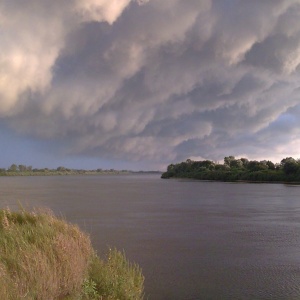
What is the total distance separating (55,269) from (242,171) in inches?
4199

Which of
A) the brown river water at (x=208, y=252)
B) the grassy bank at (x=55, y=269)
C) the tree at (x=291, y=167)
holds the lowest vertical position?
the brown river water at (x=208, y=252)

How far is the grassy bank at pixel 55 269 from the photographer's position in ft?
19.6

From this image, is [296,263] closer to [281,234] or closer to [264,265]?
[264,265]

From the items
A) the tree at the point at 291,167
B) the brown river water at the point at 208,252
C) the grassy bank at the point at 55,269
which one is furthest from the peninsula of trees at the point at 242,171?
the grassy bank at the point at 55,269

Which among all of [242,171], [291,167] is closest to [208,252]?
[291,167]

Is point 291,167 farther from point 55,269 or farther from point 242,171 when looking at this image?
point 55,269

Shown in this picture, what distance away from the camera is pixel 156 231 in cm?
1867

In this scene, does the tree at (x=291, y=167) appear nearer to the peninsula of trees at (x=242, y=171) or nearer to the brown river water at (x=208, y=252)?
the peninsula of trees at (x=242, y=171)

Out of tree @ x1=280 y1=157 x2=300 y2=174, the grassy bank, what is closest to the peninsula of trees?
tree @ x1=280 y1=157 x2=300 y2=174

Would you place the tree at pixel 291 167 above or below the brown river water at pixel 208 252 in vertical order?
above

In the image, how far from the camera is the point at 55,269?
6.46 meters

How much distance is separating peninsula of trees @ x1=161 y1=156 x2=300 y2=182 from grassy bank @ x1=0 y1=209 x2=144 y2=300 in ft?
284

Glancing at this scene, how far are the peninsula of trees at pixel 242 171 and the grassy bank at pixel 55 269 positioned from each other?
86417 millimetres

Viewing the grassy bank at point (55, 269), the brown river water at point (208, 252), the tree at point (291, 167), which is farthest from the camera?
the tree at point (291, 167)
